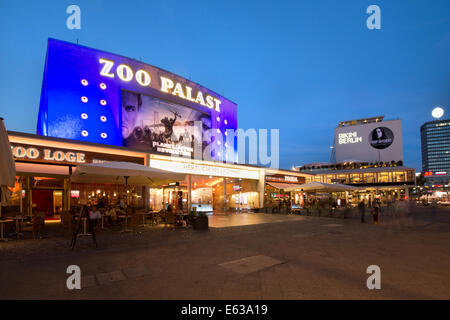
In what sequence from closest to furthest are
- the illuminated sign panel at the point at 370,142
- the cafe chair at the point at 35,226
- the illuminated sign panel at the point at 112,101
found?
the cafe chair at the point at 35,226
the illuminated sign panel at the point at 112,101
the illuminated sign panel at the point at 370,142

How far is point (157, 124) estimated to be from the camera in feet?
74.2

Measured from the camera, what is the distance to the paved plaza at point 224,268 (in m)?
4.08

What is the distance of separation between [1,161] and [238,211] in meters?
19.6

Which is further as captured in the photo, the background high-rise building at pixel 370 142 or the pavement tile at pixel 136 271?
the background high-rise building at pixel 370 142

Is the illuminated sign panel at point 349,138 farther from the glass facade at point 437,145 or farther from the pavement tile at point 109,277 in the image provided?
the glass facade at point 437,145

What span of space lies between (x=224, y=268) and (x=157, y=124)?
18.9m

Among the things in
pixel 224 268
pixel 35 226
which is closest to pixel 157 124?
pixel 35 226

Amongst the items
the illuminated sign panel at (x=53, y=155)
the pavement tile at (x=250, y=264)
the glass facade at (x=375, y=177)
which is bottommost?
→ the pavement tile at (x=250, y=264)

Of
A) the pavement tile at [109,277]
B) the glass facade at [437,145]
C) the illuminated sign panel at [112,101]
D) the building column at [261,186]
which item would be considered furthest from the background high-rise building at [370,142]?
the glass facade at [437,145]

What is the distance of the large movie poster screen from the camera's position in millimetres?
21156

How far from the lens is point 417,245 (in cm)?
799

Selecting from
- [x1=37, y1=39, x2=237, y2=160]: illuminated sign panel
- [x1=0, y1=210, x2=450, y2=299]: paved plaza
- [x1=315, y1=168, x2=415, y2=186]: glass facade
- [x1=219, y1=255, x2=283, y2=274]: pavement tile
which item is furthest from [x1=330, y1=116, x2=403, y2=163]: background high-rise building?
[x1=219, y1=255, x2=283, y2=274]: pavement tile

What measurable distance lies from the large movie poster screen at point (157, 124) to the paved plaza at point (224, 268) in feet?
44.4
